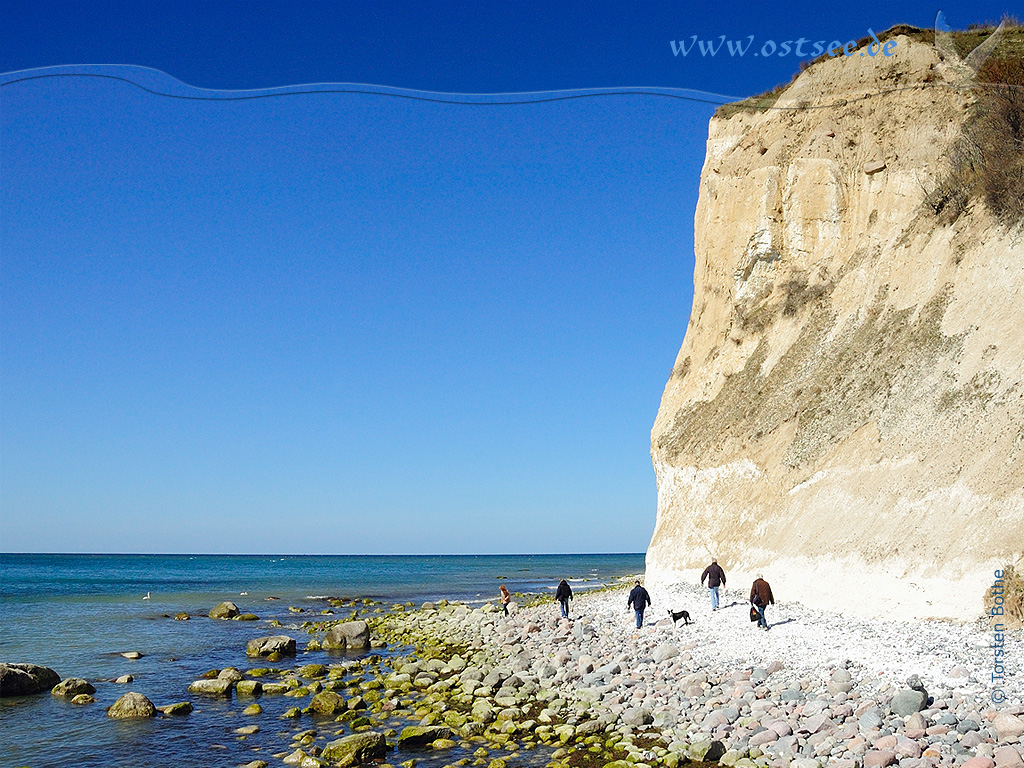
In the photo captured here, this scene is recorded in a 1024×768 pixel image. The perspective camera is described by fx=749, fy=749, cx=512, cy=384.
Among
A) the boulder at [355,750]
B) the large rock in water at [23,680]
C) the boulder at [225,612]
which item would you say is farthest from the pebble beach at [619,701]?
the boulder at [225,612]

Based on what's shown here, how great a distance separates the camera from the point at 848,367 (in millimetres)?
25984

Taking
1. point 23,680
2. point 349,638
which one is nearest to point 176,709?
point 23,680

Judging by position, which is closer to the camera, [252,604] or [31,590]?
[252,604]

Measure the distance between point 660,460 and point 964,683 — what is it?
72.1ft

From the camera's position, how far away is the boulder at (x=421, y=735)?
14.8 m

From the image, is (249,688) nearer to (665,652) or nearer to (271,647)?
(271,647)

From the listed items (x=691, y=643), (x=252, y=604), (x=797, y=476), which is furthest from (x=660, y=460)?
(x=252, y=604)

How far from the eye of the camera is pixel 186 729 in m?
16.9

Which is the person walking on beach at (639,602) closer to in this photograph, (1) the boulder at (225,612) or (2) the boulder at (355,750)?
(2) the boulder at (355,750)

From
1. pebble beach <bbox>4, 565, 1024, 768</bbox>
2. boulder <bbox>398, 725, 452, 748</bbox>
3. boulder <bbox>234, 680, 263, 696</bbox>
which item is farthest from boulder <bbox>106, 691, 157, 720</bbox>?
boulder <bbox>398, 725, 452, 748</bbox>

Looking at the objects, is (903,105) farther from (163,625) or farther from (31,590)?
(31,590)

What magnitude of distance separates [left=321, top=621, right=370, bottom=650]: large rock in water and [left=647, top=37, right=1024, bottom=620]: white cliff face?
40.5ft

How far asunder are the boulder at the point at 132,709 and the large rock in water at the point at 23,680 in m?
4.08

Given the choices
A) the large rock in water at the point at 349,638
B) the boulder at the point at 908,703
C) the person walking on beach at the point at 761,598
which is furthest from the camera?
the large rock in water at the point at 349,638
